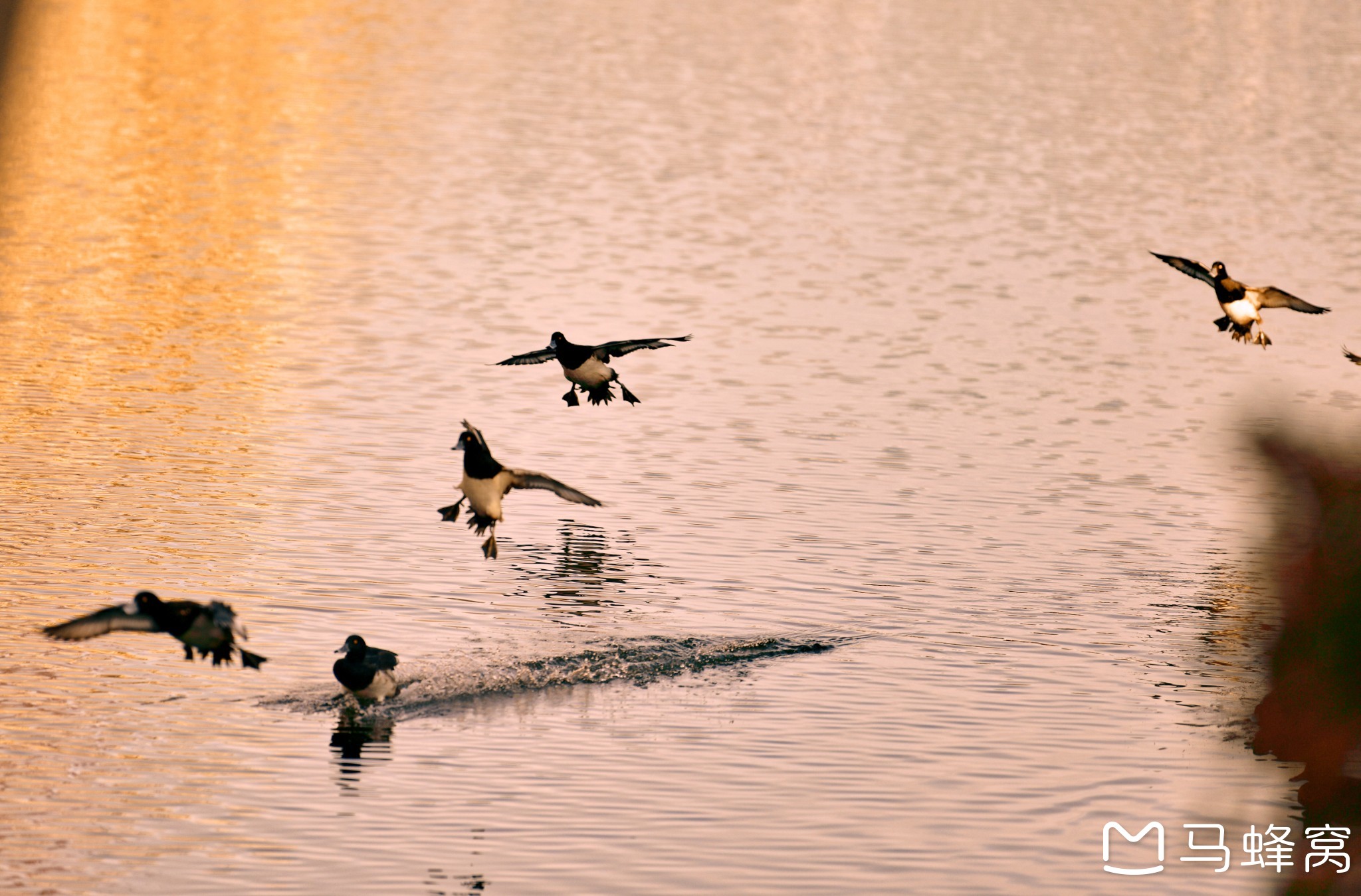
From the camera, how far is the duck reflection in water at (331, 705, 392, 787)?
16.8m

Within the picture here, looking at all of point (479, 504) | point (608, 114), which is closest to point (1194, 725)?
point (479, 504)

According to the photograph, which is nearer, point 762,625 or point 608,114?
point 762,625

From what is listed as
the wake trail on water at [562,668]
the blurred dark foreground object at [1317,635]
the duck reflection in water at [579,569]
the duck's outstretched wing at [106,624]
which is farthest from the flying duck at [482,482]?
Result: the blurred dark foreground object at [1317,635]

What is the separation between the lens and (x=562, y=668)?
2042cm

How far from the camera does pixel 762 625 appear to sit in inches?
869

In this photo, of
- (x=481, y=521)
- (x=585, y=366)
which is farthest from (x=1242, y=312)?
(x=481, y=521)

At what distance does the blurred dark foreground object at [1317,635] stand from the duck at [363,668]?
15.8m

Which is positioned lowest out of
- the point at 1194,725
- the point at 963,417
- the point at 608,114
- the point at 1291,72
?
the point at 1194,725

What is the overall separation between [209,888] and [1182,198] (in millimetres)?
51549

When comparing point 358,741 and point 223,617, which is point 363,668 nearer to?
point 358,741

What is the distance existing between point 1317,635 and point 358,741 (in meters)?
16.1

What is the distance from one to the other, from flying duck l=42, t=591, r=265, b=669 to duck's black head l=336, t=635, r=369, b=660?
252 cm

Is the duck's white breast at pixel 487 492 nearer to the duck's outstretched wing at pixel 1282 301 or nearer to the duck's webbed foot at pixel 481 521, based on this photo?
the duck's webbed foot at pixel 481 521

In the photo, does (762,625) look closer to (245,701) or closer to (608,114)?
(245,701)
